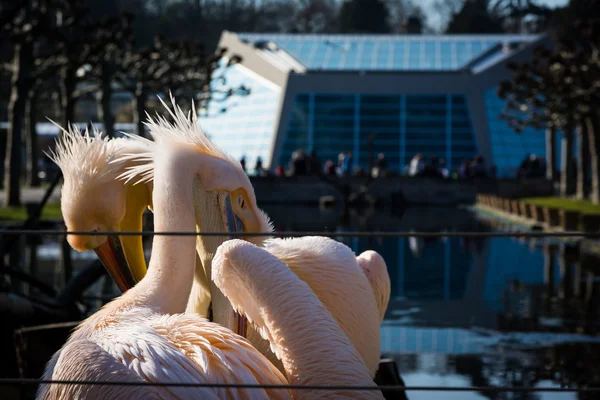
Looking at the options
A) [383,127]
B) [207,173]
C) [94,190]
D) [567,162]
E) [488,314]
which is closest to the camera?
[207,173]

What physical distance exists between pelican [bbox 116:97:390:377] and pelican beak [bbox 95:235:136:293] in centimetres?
36

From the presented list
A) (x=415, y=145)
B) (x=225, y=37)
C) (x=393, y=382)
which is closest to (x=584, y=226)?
(x=393, y=382)

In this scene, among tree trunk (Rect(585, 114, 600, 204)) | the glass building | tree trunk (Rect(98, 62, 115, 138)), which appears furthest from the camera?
the glass building

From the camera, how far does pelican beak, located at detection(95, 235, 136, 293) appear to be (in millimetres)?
4938

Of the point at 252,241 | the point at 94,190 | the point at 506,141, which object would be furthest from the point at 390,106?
the point at 252,241

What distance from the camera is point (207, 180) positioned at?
4512mm

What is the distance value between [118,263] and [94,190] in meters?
0.48

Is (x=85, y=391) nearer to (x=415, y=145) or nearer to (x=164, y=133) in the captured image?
(x=164, y=133)

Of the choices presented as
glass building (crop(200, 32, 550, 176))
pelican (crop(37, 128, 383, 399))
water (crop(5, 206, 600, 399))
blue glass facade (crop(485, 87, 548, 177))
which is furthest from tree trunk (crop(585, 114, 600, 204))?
blue glass facade (crop(485, 87, 548, 177))

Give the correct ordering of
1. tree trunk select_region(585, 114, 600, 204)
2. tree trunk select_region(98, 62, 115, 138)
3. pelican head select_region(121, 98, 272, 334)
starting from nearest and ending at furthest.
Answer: pelican head select_region(121, 98, 272, 334) → tree trunk select_region(585, 114, 600, 204) → tree trunk select_region(98, 62, 115, 138)

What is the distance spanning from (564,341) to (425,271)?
7677 mm

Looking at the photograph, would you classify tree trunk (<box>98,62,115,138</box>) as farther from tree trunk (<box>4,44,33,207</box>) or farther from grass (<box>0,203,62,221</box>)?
grass (<box>0,203,62,221</box>)

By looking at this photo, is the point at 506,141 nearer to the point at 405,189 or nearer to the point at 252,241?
the point at 405,189

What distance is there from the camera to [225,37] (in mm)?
80938
